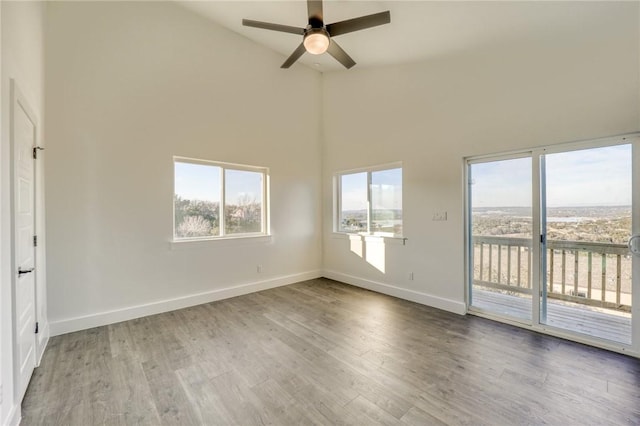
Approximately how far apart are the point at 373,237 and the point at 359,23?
9.98 ft

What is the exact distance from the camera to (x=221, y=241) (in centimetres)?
419

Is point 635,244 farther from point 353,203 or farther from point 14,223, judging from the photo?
point 14,223

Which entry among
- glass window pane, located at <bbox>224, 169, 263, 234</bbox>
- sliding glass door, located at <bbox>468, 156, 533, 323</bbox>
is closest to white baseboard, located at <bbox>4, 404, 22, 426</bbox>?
glass window pane, located at <bbox>224, 169, 263, 234</bbox>

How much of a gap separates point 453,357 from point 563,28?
335 centimetres

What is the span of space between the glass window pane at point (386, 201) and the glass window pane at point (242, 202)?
1995 millimetres

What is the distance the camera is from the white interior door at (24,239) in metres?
1.84

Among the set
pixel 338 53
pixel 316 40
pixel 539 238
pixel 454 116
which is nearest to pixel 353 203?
pixel 454 116

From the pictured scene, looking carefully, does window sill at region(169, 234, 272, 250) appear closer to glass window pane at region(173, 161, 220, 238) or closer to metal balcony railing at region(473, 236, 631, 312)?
glass window pane at region(173, 161, 220, 238)

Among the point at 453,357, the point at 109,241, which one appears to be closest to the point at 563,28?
the point at 453,357

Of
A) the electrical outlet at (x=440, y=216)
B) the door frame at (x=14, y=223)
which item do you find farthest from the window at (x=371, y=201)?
the door frame at (x=14, y=223)

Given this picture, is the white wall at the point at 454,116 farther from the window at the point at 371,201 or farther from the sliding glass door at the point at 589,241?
the sliding glass door at the point at 589,241

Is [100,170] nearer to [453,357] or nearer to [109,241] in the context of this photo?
[109,241]

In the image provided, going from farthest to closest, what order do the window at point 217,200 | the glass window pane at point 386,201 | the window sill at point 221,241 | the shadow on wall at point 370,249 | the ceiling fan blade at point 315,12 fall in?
the shadow on wall at point 370,249 → the glass window pane at point 386,201 → the window at point 217,200 → the window sill at point 221,241 → the ceiling fan blade at point 315,12

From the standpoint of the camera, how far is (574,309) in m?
2.93
